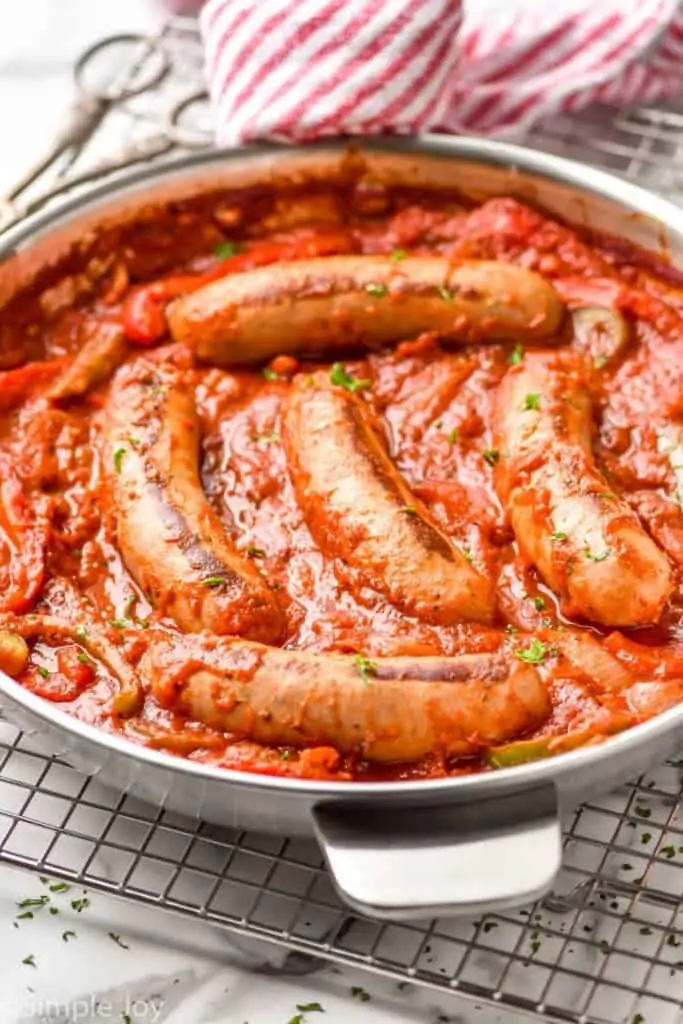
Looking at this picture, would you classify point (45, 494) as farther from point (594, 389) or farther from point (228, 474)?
point (594, 389)

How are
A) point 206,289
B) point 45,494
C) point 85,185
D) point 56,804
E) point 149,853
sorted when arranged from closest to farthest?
point 149,853, point 56,804, point 45,494, point 206,289, point 85,185

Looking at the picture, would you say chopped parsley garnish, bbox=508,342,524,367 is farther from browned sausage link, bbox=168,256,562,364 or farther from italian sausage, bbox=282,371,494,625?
italian sausage, bbox=282,371,494,625

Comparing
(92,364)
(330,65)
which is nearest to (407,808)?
(92,364)

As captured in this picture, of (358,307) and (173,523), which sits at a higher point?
(358,307)

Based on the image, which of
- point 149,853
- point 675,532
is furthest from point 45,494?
point 675,532

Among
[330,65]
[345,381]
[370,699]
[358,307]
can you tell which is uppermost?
[330,65]

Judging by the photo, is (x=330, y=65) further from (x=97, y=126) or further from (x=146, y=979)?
(x=146, y=979)

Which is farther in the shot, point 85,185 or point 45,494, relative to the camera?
point 85,185

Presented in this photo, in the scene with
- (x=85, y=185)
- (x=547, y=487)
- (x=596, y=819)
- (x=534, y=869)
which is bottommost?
(x=596, y=819)
